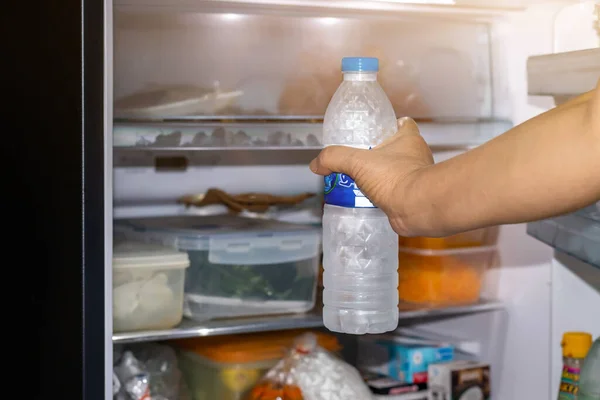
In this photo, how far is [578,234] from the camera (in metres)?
1.62

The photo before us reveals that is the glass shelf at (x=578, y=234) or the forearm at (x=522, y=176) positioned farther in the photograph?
the glass shelf at (x=578, y=234)

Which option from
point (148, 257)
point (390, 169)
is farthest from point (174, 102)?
point (390, 169)

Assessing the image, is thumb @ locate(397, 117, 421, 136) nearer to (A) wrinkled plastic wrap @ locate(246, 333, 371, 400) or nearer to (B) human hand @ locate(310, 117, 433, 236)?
(B) human hand @ locate(310, 117, 433, 236)

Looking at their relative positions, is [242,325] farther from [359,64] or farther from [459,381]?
[359,64]

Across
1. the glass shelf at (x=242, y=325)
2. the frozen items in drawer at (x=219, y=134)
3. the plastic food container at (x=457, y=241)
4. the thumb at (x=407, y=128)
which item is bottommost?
the glass shelf at (x=242, y=325)

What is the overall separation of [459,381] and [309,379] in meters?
0.41

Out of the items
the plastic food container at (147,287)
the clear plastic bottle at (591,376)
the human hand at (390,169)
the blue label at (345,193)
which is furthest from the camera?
the plastic food container at (147,287)

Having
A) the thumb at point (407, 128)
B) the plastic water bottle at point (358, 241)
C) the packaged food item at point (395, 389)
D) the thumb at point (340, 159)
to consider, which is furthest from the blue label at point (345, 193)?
the packaged food item at point (395, 389)

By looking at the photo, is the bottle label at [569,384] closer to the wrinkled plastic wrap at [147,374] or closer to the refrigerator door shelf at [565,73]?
the refrigerator door shelf at [565,73]

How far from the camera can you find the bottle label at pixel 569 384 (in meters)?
1.87

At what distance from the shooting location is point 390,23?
2.10 m

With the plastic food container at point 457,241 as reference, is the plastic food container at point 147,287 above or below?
below
